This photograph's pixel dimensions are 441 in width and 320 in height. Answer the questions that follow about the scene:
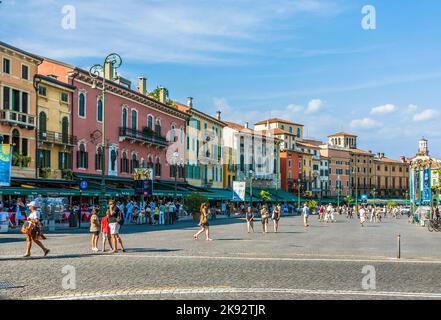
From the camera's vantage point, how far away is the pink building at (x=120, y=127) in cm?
4472

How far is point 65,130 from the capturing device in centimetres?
4300

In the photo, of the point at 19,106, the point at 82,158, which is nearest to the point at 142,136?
the point at 82,158

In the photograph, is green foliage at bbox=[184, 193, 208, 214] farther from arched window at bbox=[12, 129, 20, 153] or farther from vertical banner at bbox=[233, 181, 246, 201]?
arched window at bbox=[12, 129, 20, 153]

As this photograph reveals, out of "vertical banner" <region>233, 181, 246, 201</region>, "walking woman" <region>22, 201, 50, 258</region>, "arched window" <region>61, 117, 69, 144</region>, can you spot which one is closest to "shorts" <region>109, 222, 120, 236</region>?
"walking woman" <region>22, 201, 50, 258</region>

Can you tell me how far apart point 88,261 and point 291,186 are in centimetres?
9237

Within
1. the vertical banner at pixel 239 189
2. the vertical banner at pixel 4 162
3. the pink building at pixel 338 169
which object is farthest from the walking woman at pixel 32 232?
the pink building at pixel 338 169

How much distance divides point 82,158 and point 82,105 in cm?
414

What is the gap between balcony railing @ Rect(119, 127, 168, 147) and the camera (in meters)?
51.3

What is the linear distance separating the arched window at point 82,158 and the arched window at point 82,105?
94.7 inches

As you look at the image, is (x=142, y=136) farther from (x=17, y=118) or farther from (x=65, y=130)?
(x=17, y=118)
